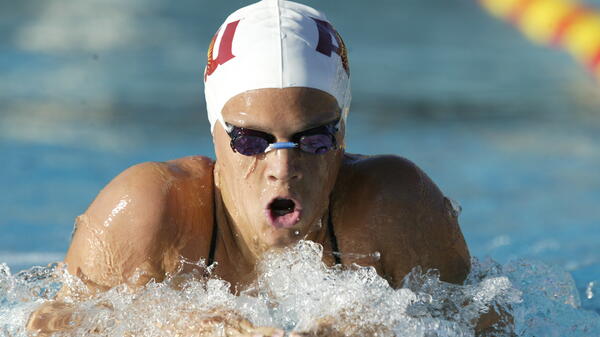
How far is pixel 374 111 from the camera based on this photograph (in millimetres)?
6273

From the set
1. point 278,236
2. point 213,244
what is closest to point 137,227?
point 213,244

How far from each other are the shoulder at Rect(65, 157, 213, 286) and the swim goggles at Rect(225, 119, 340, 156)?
275mm

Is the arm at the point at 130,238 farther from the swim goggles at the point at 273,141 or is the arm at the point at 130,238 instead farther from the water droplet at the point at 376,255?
the water droplet at the point at 376,255

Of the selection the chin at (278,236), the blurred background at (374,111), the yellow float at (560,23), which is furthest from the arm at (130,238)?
the yellow float at (560,23)

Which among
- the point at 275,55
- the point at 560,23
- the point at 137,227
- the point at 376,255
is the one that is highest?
the point at 275,55

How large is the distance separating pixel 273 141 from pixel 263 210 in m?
0.17

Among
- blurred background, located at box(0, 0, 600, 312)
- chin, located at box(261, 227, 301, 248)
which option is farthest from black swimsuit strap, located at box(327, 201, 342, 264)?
blurred background, located at box(0, 0, 600, 312)

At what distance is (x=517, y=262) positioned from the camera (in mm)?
3146

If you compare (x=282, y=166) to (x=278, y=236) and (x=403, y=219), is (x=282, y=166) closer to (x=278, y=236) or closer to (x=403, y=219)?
(x=278, y=236)

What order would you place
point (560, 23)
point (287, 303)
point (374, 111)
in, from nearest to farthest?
point (287, 303) < point (374, 111) < point (560, 23)

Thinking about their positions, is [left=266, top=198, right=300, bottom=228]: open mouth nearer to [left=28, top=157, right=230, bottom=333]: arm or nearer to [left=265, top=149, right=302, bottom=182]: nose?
[left=265, top=149, right=302, bottom=182]: nose

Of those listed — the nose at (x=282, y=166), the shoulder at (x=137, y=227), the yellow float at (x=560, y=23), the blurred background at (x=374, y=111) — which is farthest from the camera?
the yellow float at (x=560, y=23)

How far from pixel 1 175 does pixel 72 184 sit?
1.45 feet

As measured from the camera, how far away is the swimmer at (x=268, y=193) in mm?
2205
